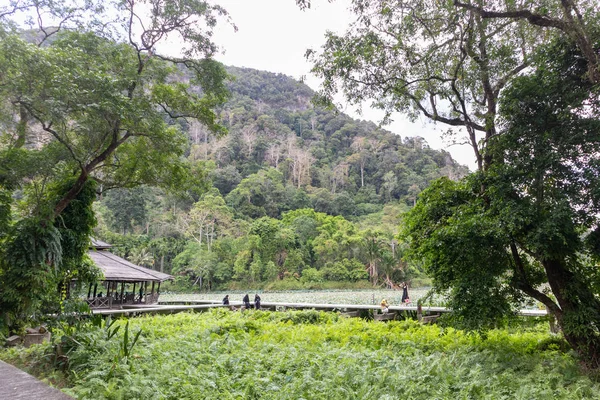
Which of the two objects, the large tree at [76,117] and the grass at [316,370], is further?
the large tree at [76,117]

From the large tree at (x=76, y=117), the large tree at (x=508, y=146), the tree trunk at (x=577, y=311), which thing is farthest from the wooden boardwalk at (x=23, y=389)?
the tree trunk at (x=577, y=311)

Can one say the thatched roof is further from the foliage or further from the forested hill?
the forested hill

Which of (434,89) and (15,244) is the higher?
(434,89)

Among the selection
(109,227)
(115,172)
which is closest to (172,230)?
(109,227)

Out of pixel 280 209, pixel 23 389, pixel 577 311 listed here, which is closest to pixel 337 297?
pixel 577 311

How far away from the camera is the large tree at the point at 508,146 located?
574cm

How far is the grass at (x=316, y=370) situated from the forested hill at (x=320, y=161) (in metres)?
44.4

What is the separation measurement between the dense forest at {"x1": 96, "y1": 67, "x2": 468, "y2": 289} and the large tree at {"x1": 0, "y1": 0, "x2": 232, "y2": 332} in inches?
57.0

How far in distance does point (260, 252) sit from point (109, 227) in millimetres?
18727

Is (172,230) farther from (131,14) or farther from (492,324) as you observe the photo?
(492,324)

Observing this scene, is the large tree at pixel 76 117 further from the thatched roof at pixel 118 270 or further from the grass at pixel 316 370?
the thatched roof at pixel 118 270

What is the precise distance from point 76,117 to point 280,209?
155 ft

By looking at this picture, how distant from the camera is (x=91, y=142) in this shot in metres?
8.42

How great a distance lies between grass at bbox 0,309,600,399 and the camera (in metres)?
4.41
